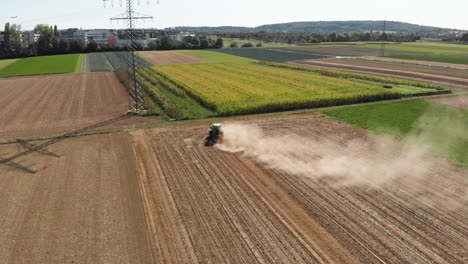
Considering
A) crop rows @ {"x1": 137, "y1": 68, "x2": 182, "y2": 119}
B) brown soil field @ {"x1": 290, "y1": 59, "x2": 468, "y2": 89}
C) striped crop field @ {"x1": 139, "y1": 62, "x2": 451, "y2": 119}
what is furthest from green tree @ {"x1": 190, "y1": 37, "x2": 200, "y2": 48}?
striped crop field @ {"x1": 139, "y1": 62, "x2": 451, "y2": 119}

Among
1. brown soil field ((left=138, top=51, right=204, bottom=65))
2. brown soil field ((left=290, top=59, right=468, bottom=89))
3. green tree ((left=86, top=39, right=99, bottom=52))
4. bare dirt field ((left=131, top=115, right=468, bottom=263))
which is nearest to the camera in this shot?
bare dirt field ((left=131, top=115, right=468, bottom=263))

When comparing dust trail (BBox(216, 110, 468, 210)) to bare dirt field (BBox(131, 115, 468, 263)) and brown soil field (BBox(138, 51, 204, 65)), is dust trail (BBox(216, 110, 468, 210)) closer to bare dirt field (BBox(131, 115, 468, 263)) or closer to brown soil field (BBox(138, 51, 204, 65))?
bare dirt field (BBox(131, 115, 468, 263))

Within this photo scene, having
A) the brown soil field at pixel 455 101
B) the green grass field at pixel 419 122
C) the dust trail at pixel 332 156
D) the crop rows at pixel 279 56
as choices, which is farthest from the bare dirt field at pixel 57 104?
the crop rows at pixel 279 56

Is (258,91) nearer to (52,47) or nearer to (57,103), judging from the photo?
(57,103)

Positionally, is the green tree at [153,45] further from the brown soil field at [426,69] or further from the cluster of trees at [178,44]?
the brown soil field at [426,69]

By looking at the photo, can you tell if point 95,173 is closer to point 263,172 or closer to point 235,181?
point 235,181
